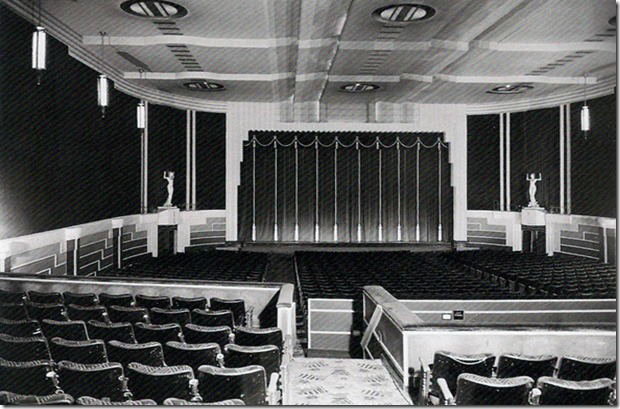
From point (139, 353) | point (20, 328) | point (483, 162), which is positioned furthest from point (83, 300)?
point (483, 162)

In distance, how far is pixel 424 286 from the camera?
871 centimetres

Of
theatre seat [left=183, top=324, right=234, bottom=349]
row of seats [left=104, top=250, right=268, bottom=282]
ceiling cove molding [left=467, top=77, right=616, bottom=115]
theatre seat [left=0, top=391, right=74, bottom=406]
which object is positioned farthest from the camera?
ceiling cove molding [left=467, top=77, right=616, bottom=115]

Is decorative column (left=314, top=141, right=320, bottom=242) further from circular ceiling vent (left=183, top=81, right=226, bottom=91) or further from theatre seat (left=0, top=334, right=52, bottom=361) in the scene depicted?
theatre seat (left=0, top=334, right=52, bottom=361)

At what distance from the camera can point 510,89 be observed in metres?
15.8

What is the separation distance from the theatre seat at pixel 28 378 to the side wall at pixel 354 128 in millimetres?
14926

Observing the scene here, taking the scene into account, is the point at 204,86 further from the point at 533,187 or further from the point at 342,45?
the point at 533,187

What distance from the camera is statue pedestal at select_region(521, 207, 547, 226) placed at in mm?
16188

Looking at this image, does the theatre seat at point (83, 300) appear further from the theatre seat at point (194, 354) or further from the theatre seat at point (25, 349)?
the theatre seat at point (194, 354)

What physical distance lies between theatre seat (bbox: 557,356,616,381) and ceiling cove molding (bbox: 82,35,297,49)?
855 cm

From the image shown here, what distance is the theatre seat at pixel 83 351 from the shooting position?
416 centimetres

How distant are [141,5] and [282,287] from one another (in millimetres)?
5550

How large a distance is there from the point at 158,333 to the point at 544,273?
8.07m

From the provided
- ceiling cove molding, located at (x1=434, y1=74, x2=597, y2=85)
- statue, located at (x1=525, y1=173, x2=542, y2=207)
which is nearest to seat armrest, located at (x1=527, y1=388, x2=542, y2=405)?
ceiling cove molding, located at (x1=434, y1=74, x2=597, y2=85)

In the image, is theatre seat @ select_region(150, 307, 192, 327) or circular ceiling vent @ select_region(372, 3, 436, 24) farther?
circular ceiling vent @ select_region(372, 3, 436, 24)
